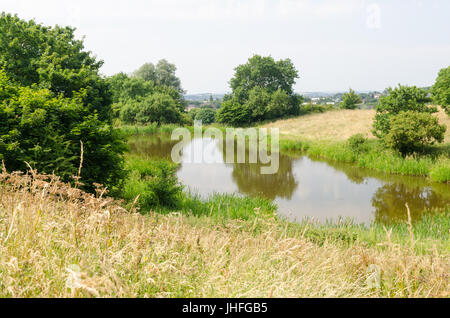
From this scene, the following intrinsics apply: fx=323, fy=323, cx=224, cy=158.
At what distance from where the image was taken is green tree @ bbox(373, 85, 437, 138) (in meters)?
19.3

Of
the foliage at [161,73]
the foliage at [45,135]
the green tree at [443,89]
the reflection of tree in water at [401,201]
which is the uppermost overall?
the foliage at [161,73]

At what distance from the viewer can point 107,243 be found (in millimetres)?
2695

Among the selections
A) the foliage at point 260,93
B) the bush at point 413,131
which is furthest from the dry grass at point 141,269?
the foliage at point 260,93

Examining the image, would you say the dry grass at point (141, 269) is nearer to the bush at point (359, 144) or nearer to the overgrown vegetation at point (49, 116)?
the overgrown vegetation at point (49, 116)

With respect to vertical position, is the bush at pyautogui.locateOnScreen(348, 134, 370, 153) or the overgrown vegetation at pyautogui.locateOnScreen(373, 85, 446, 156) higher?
the overgrown vegetation at pyautogui.locateOnScreen(373, 85, 446, 156)

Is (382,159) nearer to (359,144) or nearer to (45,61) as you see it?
(359,144)

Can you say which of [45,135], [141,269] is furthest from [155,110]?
[141,269]

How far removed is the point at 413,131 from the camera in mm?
16984

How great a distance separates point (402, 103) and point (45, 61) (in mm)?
18960

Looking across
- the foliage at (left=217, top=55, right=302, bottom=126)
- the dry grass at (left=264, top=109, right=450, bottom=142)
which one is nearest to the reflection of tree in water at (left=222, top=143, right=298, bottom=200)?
the dry grass at (left=264, top=109, right=450, bottom=142)

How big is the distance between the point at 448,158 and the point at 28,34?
20.3 meters

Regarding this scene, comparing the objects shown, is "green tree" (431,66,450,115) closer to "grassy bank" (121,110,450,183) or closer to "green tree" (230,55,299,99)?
"grassy bank" (121,110,450,183)

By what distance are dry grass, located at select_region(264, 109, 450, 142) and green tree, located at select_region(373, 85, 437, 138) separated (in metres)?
5.39

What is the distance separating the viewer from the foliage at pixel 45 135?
7.19 m
